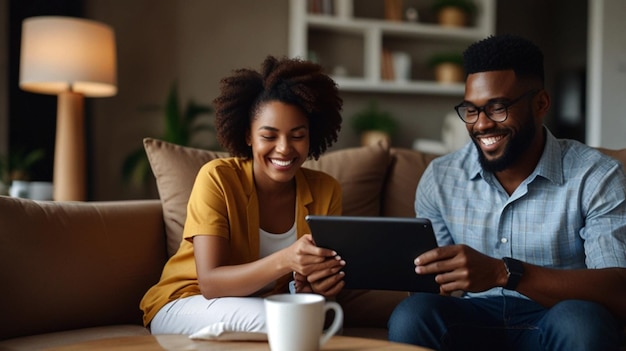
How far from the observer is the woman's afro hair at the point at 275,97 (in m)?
1.57

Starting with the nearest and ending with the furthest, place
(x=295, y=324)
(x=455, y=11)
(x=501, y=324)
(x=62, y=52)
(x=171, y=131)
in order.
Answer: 1. (x=295, y=324)
2. (x=501, y=324)
3. (x=62, y=52)
4. (x=171, y=131)
5. (x=455, y=11)

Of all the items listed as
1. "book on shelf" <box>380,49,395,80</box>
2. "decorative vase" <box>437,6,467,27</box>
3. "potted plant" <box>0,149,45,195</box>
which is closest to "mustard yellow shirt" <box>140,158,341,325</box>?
"potted plant" <box>0,149,45,195</box>

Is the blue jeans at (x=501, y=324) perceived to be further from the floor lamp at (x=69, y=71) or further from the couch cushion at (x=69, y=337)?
the floor lamp at (x=69, y=71)

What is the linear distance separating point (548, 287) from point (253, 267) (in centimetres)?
63

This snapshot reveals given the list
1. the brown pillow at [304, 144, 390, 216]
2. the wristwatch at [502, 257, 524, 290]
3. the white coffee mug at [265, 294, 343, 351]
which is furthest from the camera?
the brown pillow at [304, 144, 390, 216]

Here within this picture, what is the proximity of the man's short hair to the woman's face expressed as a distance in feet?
1.46

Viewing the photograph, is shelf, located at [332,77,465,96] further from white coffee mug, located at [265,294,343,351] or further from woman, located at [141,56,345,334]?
white coffee mug, located at [265,294,343,351]

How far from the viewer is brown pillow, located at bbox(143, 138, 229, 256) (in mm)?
1782

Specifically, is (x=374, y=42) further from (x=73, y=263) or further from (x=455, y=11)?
(x=73, y=263)

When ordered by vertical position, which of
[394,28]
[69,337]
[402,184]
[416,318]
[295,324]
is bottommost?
[69,337]

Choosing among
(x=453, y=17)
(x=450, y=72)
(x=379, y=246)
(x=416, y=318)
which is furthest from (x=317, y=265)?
(x=453, y=17)

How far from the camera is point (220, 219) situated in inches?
58.1

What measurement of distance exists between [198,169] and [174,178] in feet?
0.24

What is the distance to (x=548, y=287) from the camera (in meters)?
1.33
